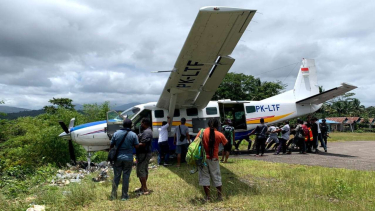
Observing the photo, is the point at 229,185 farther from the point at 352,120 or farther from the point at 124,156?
the point at 352,120

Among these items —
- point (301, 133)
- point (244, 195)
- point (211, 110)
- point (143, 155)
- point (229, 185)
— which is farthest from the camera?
point (301, 133)

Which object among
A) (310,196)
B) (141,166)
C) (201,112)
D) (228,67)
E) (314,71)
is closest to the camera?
(310,196)

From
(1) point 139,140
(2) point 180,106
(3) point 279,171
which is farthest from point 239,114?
(1) point 139,140

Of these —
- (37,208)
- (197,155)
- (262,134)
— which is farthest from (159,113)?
(37,208)

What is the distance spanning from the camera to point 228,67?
24.7 feet

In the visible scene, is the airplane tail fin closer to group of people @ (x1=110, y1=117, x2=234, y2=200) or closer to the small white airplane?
the small white airplane

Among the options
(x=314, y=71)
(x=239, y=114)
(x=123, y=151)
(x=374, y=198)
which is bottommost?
(x=374, y=198)

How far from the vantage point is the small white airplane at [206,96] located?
555 centimetres

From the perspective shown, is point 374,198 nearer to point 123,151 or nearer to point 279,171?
point 279,171

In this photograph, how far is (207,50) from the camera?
6.36m

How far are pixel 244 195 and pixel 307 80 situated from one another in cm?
1150

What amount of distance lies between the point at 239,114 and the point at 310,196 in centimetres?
794

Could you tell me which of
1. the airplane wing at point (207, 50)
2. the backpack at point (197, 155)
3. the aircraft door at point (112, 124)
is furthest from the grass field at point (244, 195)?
the aircraft door at point (112, 124)

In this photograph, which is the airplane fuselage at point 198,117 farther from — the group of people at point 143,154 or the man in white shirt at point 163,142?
the group of people at point 143,154
